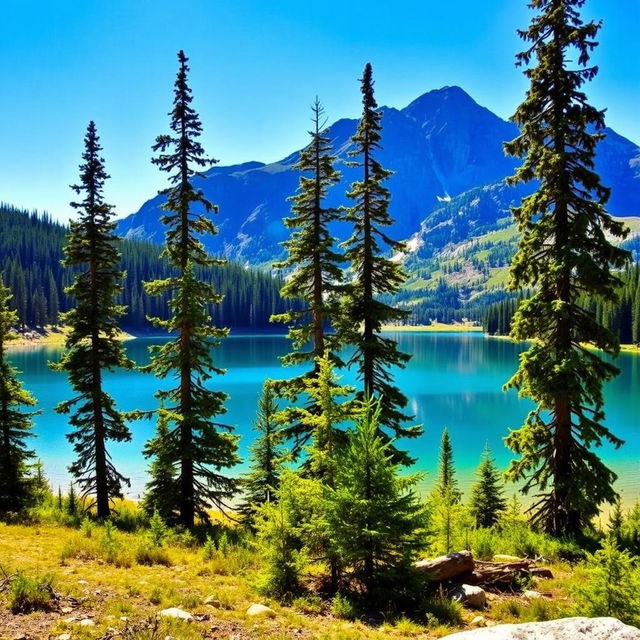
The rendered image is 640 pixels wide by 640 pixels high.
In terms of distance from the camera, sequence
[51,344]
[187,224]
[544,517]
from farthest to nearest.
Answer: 1. [51,344]
2. [187,224]
3. [544,517]

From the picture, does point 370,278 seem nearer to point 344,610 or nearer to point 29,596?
point 344,610

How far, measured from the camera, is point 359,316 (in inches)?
634

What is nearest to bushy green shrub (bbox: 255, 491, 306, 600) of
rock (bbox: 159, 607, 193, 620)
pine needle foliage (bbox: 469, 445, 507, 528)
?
rock (bbox: 159, 607, 193, 620)

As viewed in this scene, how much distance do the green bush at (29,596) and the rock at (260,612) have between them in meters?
3.20

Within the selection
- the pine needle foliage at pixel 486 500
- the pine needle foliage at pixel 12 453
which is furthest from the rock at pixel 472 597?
the pine needle foliage at pixel 12 453

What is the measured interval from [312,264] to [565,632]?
12.4 meters

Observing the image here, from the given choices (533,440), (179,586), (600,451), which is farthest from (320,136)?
(600,451)

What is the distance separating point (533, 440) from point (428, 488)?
56.7ft

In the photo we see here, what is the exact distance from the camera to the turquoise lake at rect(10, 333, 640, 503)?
1422 inches

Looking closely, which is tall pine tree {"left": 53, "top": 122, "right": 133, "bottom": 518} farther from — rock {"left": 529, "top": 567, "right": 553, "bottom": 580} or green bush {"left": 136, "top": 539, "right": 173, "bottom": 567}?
rock {"left": 529, "top": 567, "right": 553, "bottom": 580}

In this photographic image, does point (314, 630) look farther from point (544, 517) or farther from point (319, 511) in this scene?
point (544, 517)

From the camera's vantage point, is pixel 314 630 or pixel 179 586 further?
pixel 179 586

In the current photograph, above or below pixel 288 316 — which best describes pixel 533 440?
below

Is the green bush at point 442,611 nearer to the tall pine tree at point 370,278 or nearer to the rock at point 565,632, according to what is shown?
the rock at point 565,632
